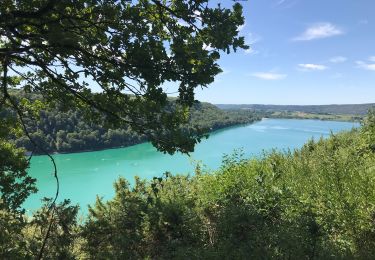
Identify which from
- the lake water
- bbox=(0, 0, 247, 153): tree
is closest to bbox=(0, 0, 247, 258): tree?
bbox=(0, 0, 247, 153): tree

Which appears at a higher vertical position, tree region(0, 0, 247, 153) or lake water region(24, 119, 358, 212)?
tree region(0, 0, 247, 153)

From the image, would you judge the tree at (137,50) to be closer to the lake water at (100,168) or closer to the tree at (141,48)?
the tree at (141,48)

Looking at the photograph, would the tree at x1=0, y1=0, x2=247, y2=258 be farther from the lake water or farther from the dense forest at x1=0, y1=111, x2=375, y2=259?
the lake water

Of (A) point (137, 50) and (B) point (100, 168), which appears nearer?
(A) point (137, 50)

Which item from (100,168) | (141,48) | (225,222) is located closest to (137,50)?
(141,48)

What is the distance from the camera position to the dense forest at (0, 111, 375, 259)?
19.5 ft

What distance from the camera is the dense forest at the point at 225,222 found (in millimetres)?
5957

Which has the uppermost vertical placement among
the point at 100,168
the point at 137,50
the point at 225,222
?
the point at 137,50

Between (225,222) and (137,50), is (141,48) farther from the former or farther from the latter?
(225,222)

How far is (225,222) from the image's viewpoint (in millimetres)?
6734

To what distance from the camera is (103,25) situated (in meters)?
5.72

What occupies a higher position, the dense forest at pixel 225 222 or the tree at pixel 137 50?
the tree at pixel 137 50

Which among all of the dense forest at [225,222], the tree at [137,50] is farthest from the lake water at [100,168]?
the tree at [137,50]

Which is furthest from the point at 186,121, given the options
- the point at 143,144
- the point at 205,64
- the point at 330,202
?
the point at 143,144
